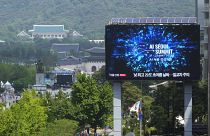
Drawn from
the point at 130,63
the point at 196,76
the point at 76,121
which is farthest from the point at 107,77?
the point at 76,121

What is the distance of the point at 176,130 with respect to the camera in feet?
162

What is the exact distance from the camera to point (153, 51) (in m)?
42.1

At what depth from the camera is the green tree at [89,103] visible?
56.6 meters

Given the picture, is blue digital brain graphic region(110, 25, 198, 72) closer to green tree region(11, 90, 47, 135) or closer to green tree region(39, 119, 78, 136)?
green tree region(11, 90, 47, 135)

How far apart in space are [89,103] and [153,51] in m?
15.2

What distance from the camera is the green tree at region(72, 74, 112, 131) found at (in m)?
56.6

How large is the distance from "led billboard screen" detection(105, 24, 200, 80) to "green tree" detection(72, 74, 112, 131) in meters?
14.3

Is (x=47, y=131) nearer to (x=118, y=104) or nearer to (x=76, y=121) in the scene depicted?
(x=118, y=104)

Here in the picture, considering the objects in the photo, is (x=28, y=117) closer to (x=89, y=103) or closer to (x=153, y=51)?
(x=153, y=51)

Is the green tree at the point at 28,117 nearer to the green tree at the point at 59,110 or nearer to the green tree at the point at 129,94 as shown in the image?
the green tree at the point at 59,110

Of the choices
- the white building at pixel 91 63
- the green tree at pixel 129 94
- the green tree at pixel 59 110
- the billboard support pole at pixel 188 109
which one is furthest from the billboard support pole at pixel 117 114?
the white building at pixel 91 63

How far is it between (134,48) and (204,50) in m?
18.6

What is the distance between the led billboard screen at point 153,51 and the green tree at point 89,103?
14296 mm

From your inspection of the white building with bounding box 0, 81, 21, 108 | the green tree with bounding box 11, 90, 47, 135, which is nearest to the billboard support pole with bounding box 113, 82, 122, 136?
the green tree with bounding box 11, 90, 47, 135
